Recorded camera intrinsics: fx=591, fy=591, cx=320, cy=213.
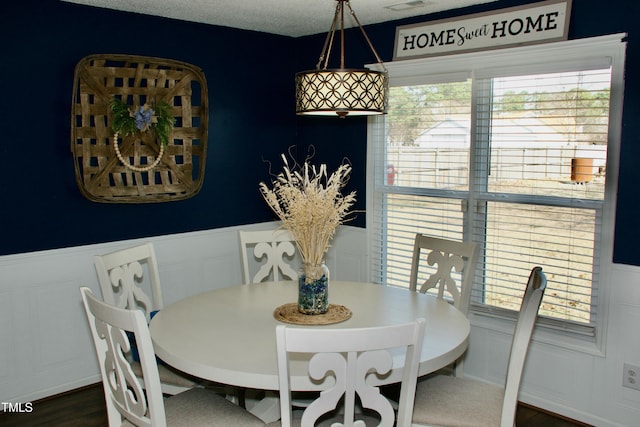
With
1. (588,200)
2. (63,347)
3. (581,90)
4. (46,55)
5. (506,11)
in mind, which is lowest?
(63,347)

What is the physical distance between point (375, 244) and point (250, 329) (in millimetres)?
2086

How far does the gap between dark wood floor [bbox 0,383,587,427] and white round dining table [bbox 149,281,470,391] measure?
106cm

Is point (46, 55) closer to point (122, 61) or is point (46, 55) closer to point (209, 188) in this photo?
point (122, 61)

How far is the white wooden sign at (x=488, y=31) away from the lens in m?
3.28

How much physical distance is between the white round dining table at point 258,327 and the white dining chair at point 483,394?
0.24 metres

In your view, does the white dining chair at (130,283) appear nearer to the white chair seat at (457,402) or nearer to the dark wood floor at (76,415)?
the dark wood floor at (76,415)

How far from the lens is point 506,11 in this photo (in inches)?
137

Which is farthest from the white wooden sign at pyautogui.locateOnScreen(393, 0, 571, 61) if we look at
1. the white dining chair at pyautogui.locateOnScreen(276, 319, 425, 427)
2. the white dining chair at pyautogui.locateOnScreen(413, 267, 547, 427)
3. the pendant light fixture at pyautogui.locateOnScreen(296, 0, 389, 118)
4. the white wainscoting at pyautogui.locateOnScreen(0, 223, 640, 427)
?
the white dining chair at pyautogui.locateOnScreen(276, 319, 425, 427)

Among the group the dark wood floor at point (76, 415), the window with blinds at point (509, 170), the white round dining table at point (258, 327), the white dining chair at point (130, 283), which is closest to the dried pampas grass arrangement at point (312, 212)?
the white round dining table at point (258, 327)

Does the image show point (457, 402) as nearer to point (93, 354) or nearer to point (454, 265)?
point (454, 265)

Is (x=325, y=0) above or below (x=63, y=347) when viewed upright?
above

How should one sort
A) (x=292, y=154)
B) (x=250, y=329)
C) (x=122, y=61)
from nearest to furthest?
(x=250, y=329), (x=122, y=61), (x=292, y=154)

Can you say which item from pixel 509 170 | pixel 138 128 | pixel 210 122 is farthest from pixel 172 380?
pixel 509 170

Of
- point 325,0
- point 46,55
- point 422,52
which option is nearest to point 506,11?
point 422,52
